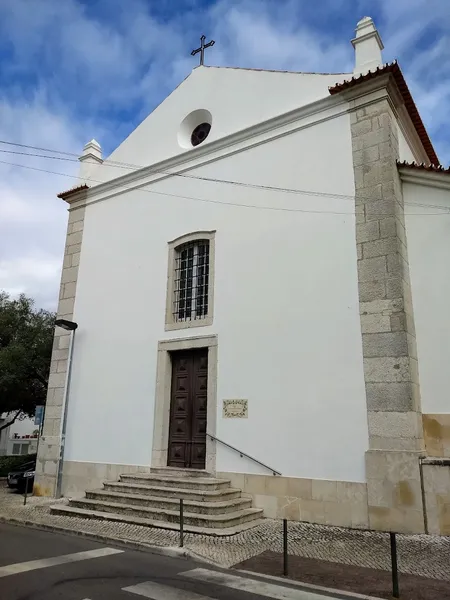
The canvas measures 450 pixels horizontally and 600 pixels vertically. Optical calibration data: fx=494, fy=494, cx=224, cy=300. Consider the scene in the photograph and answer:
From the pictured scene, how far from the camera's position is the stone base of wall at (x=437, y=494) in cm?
669

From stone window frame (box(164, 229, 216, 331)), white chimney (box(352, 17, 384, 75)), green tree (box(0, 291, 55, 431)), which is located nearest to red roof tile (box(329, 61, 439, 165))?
white chimney (box(352, 17, 384, 75))

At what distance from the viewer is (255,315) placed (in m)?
9.12

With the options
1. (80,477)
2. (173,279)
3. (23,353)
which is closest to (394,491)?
(173,279)

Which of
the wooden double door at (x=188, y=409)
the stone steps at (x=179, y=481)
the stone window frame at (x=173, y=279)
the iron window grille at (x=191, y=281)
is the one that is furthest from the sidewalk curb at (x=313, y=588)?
the iron window grille at (x=191, y=281)

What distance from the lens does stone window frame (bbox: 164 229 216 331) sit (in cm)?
981

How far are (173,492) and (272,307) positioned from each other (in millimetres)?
3602

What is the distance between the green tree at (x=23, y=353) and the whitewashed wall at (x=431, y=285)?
39.8 ft

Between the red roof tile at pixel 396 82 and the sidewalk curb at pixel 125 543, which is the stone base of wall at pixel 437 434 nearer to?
the sidewalk curb at pixel 125 543

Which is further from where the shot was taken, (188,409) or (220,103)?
(220,103)

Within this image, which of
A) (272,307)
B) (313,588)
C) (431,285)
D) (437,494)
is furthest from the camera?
(272,307)

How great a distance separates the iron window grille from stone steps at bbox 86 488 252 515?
3533 mm

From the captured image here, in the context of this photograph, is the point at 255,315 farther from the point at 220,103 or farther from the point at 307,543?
the point at 220,103

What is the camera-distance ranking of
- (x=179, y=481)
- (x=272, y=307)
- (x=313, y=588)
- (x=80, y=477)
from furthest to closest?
(x=80, y=477), (x=272, y=307), (x=179, y=481), (x=313, y=588)

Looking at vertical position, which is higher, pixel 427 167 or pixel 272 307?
pixel 427 167
